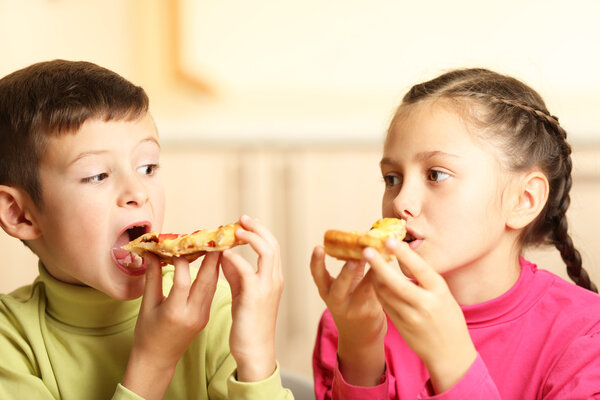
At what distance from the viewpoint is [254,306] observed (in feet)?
3.50

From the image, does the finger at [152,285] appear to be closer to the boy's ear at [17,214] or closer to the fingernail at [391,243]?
the boy's ear at [17,214]

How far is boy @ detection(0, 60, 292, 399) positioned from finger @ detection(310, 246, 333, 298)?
75mm

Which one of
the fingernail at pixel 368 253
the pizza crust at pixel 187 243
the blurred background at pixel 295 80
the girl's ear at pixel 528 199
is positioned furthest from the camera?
the blurred background at pixel 295 80

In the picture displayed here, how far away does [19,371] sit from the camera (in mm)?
1192

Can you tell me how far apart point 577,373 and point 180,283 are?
25.6 inches

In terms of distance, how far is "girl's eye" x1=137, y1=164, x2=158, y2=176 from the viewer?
4.02 ft

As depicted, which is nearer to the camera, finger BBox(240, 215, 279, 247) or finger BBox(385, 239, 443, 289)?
finger BBox(385, 239, 443, 289)

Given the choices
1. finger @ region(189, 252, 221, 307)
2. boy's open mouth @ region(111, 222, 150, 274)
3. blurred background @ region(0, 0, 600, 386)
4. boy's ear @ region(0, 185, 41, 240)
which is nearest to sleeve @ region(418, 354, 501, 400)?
finger @ region(189, 252, 221, 307)

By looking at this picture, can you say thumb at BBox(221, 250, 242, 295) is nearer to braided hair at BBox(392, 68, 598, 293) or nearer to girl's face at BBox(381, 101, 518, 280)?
girl's face at BBox(381, 101, 518, 280)

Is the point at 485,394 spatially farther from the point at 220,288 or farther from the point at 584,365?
the point at 220,288

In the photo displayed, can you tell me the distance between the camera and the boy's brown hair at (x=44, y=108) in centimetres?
119

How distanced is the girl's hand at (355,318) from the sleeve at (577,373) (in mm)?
284

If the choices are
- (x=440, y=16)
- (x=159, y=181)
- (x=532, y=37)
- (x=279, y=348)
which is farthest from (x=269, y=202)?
(x=159, y=181)

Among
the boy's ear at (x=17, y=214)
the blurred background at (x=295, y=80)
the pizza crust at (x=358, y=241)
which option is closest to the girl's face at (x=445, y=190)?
the pizza crust at (x=358, y=241)
